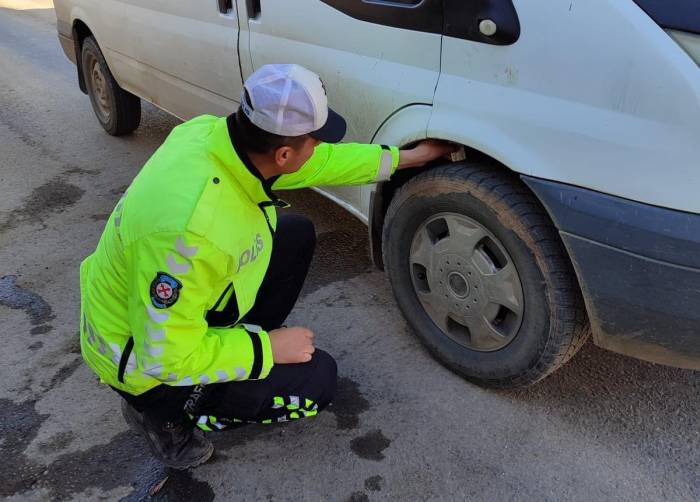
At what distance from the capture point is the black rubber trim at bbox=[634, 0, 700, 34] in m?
1.67

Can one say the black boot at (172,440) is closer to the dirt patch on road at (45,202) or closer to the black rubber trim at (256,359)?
the black rubber trim at (256,359)

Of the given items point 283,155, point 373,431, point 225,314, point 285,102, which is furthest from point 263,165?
point 373,431

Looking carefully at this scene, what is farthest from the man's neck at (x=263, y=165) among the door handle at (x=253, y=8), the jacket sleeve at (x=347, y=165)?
the door handle at (x=253, y=8)

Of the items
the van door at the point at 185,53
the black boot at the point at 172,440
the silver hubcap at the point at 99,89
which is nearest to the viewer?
the black boot at the point at 172,440

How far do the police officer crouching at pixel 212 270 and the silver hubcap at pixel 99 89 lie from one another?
338 cm

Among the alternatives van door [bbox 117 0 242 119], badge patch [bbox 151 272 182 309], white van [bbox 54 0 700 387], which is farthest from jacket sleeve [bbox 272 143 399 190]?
van door [bbox 117 0 242 119]

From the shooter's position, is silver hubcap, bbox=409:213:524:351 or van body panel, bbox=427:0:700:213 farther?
silver hubcap, bbox=409:213:524:351

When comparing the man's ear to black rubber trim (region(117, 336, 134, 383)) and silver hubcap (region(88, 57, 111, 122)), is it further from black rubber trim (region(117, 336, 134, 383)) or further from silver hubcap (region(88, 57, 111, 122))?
silver hubcap (region(88, 57, 111, 122))

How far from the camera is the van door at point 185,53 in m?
3.20

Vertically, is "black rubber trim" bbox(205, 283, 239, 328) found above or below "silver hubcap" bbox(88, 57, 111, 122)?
above

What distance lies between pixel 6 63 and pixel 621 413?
7227mm

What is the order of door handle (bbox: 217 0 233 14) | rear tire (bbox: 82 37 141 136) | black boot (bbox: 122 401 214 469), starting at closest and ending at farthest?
black boot (bbox: 122 401 214 469), door handle (bbox: 217 0 233 14), rear tire (bbox: 82 37 141 136)

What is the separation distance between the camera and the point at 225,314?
6.65ft

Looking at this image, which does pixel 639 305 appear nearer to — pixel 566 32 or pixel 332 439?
pixel 566 32
